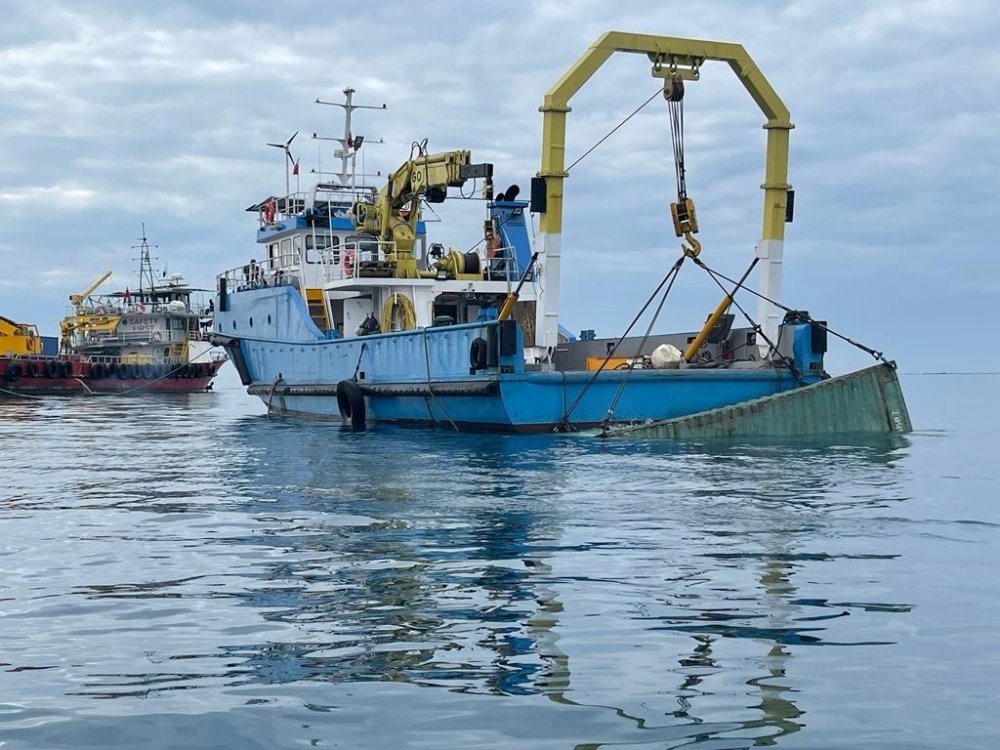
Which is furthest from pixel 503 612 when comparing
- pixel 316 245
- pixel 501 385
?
pixel 316 245

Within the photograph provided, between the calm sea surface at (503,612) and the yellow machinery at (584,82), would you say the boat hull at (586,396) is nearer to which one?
the yellow machinery at (584,82)

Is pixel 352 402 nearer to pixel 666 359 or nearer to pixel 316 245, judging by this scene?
pixel 666 359

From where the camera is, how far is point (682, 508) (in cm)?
967

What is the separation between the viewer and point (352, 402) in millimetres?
20391

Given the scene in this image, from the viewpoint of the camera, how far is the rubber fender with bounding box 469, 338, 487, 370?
16.9 meters

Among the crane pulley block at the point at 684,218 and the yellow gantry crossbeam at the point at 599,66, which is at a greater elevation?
the yellow gantry crossbeam at the point at 599,66

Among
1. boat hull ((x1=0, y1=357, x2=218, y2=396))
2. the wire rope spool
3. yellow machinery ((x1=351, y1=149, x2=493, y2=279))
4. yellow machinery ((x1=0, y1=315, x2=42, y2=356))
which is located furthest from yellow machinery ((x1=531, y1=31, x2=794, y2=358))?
yellow machinery ((x1=0, y1=315, x2=42, y2=356))

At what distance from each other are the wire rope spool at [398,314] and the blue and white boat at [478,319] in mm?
27

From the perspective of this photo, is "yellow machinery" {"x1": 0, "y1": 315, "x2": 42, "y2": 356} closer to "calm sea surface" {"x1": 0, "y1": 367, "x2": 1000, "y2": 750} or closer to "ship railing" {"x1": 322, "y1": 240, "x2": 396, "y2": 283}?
"ship railing" {"x1": 322, "y1": 240, "x2": 396, "y2": 283}

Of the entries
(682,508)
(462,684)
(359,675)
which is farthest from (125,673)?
(682,508)

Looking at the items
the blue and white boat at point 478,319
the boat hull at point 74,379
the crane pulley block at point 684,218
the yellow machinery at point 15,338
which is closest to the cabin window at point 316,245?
the blue and white boat at point 478,319

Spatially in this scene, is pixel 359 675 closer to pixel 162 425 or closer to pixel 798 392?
pixel 798 392

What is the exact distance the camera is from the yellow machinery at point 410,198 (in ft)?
69.7

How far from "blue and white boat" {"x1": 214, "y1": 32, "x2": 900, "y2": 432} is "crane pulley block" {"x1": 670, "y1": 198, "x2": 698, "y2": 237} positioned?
22 millimetres
